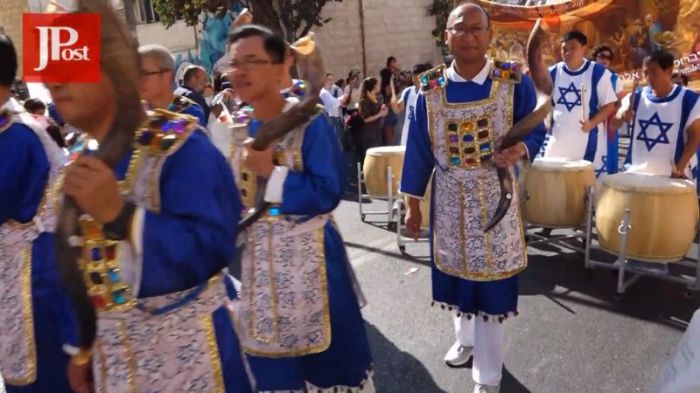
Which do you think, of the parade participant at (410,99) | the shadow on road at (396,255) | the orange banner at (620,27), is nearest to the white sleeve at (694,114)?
the parade participant at (410,99)

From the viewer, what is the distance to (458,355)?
11.3 ft

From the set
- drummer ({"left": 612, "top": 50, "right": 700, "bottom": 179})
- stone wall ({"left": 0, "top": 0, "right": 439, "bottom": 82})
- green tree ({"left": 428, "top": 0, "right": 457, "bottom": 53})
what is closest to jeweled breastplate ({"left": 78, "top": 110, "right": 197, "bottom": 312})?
drummer ({"left": 612, "top": 50, "right": 700, "bottom": 179})

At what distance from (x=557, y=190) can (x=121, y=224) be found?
3.83 m

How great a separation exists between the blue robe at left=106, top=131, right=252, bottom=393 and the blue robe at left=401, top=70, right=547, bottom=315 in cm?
162

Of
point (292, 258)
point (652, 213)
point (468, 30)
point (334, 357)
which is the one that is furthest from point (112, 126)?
point (652, 213)

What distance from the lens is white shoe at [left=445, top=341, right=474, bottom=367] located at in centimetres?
342

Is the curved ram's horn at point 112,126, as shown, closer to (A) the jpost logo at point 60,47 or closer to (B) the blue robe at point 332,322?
(A) the jpost logo at point 60,47

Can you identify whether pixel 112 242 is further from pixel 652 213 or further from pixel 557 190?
pixel 557 190

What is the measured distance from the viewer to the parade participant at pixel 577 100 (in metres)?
5.22

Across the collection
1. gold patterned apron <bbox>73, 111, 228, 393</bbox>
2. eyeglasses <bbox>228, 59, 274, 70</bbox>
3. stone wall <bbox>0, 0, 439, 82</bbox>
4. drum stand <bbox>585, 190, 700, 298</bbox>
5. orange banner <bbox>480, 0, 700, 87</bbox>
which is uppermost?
stone wall <bbox>0, 0, 439, 82</bbox>

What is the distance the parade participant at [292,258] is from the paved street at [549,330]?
3.12ft

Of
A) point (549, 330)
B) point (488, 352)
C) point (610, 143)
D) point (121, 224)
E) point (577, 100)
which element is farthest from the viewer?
point (610, 143)

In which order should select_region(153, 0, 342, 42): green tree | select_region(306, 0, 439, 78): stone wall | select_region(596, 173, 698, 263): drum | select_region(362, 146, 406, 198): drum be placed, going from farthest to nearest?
1. select_region(306, 0, 439, 78): stone wall
2. select_region(153, 0, 342, 42): green tree
3. select_region(362, 146, 406, 198): drum
4. select_region(596, 173, 698, 263): drum

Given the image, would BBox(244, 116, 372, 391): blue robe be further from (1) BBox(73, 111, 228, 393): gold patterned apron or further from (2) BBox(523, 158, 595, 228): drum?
(2) BBox(523, 158, 595, 228): drum
